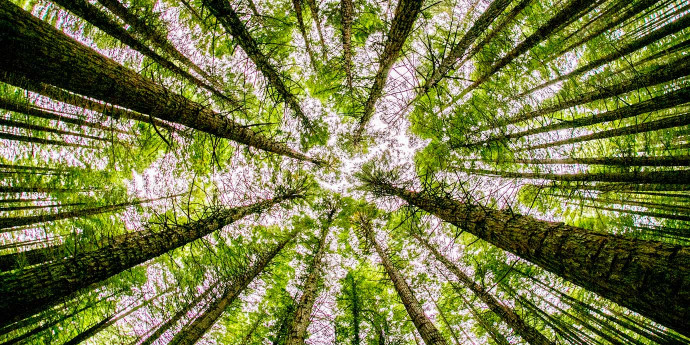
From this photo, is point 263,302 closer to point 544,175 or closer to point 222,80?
point 222,80

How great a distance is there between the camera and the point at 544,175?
7.08 m

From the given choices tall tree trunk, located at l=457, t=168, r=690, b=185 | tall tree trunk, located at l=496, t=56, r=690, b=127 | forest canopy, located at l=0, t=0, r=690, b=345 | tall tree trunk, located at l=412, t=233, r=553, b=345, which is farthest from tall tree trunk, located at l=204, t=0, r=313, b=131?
tall tree trunk, located at l=457, t=168, r=690, b=185

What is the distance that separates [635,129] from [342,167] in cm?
795

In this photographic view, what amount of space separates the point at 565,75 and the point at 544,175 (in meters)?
2.68

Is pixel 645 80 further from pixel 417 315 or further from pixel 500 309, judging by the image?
pixel 417 315

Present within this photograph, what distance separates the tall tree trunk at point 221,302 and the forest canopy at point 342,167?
101 mm

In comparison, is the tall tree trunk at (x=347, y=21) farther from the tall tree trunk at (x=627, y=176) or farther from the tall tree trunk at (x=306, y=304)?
the tall tree trunk at (x=627, y=176)

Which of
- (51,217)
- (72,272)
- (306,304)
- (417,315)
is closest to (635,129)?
(417,315)

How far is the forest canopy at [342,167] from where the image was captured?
99.3 inches

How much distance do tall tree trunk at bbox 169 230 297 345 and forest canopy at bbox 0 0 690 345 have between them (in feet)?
0.33

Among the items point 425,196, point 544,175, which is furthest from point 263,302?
point 544,175

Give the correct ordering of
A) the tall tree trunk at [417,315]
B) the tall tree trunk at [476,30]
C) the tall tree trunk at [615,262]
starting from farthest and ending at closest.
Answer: the tall tree trunk at [417,315], the tall tree trunk at [476,30], the tall tree trunk at [615,262]

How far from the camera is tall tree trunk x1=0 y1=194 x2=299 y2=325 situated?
2402 millimetres

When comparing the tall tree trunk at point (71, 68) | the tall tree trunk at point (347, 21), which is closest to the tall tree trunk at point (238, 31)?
the tall tree trunk at point (71, 68)
